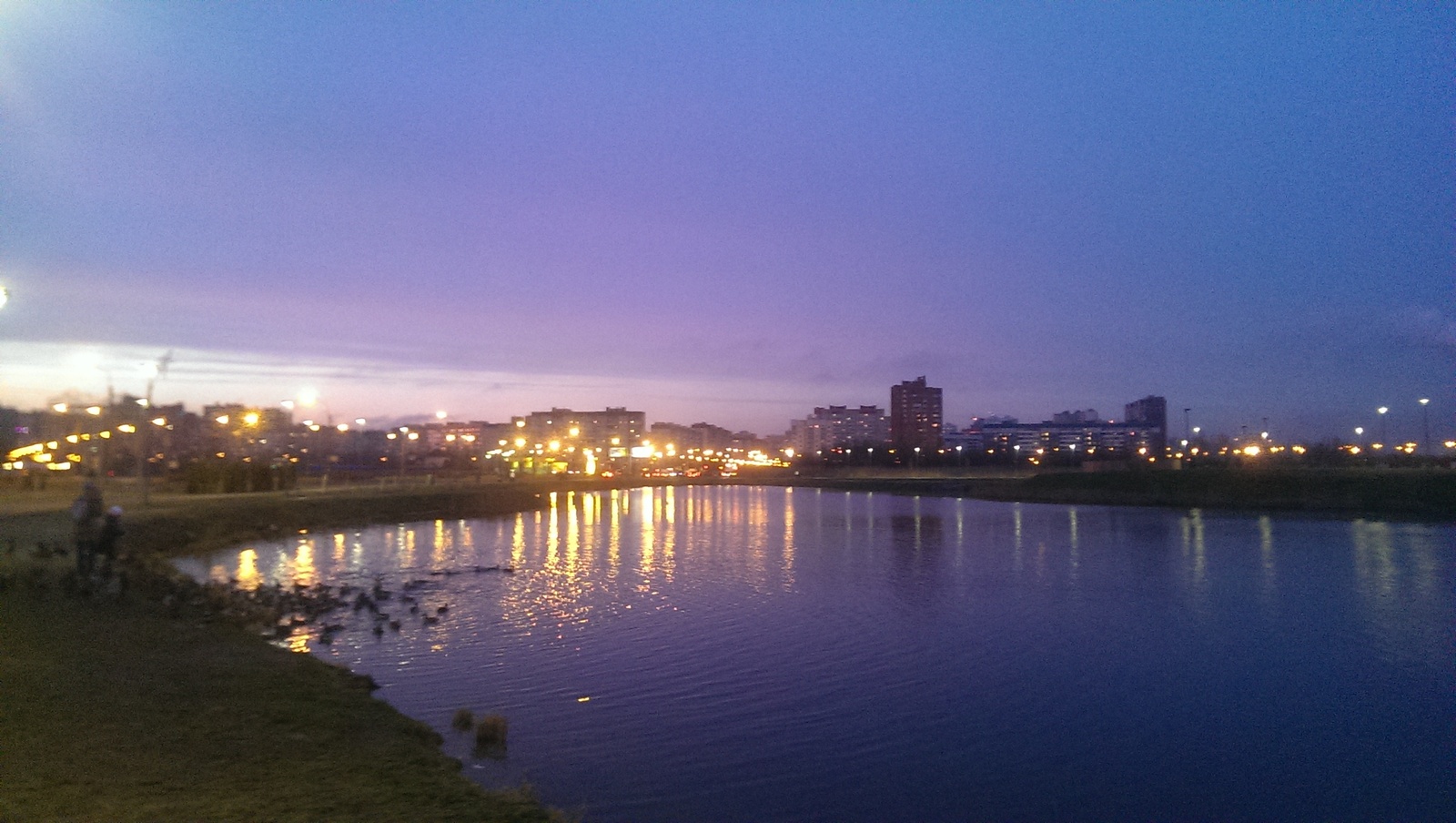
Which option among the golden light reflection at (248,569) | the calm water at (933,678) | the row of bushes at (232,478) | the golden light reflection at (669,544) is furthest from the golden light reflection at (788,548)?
the row of bushes at (232,478)

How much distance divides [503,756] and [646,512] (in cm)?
4829

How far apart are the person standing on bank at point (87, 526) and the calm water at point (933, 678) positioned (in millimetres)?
3430

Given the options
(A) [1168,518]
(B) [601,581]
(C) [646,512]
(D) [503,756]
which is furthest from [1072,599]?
(C) [646,512]

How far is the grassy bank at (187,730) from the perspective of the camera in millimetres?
6566

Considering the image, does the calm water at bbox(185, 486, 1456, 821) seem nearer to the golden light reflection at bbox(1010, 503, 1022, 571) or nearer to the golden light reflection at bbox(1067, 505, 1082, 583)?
the golden light reflection at bbox(1067, 505, 1082, 583)

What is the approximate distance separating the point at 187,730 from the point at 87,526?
8204 mm

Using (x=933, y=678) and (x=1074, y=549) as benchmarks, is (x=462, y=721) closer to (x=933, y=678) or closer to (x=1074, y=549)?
(x=933, y=678)

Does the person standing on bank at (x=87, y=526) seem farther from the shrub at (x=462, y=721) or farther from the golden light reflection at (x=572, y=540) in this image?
the golden light reflection at (x=572, y=540)

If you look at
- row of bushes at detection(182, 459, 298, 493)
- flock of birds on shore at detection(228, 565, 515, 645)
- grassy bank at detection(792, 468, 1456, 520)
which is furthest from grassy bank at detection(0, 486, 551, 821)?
grassy bank at detection(792, 468, 1456, 520)

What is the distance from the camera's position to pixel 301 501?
133ft

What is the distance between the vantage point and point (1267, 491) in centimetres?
5747

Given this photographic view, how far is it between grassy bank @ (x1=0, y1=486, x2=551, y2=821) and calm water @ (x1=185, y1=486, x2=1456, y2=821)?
126 centimetres

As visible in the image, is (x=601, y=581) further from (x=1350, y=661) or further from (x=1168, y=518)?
(x=1168, y=518)

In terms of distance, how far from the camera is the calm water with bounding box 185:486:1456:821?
31.0ft
